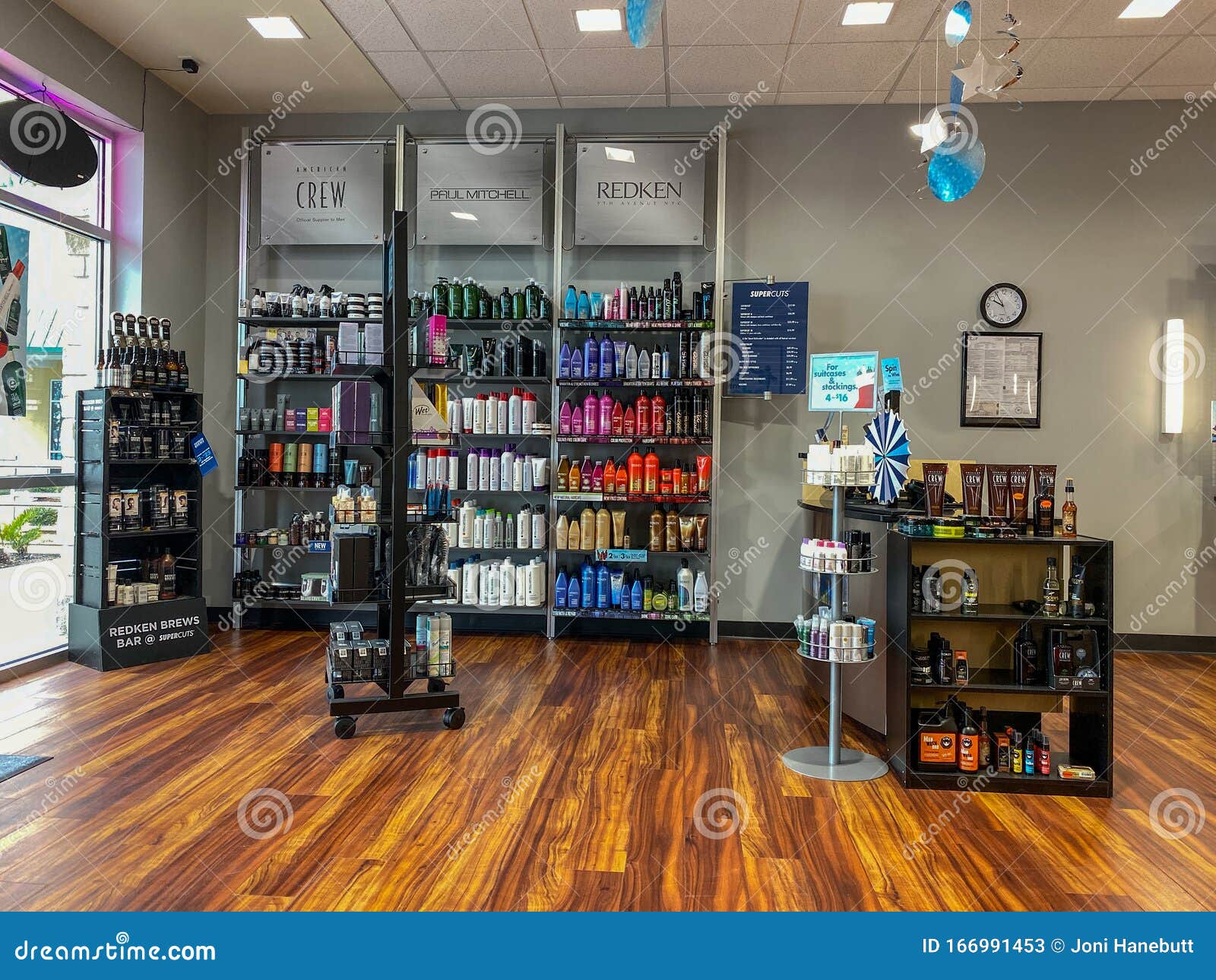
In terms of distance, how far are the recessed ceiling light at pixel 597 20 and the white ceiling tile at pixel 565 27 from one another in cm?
3

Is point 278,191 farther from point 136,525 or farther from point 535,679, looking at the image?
point 535,679

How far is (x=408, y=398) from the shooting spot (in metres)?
4.09

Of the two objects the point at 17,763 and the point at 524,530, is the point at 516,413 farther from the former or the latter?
the point at 17,763

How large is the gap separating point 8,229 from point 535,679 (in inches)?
156

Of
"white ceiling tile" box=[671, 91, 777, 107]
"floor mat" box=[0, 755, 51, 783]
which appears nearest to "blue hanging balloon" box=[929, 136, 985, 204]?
"white ceiling tile" box=[671, 91, 777, 107]

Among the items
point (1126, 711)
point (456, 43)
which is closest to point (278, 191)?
point (456, 43)

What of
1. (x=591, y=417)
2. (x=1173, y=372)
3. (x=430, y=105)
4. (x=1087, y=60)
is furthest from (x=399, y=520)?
(x=1173, y=372)

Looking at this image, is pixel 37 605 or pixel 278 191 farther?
pixel 278 191

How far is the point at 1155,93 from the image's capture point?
19.4 feet

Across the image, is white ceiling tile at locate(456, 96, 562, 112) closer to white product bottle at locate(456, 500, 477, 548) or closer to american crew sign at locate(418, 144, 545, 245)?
american crew sign at locate(418, 144, 545, 245)

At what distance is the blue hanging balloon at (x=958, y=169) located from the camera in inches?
147

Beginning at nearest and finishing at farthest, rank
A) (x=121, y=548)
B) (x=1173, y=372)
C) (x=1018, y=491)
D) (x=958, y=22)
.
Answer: (x=958, y=22)
(x=1018, y=491)
(x=121, y=548)
(x=1173, y=372)
